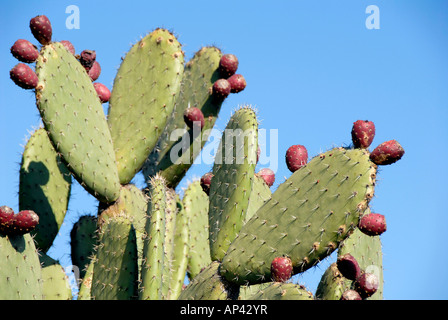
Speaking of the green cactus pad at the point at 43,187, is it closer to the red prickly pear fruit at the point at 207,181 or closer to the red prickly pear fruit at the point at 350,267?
the red prickly pear fruit at the point at 207,181

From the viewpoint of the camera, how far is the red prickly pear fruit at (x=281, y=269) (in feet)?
10.1

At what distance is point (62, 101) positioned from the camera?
3.99 m

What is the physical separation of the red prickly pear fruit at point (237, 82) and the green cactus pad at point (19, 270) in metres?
1.81

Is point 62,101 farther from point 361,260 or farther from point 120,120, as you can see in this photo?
point 361,260

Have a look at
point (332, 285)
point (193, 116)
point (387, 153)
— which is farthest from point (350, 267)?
Answer: point (193, 116)

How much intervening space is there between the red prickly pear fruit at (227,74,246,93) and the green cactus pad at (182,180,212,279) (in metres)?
0.64

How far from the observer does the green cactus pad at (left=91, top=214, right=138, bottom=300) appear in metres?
3.80

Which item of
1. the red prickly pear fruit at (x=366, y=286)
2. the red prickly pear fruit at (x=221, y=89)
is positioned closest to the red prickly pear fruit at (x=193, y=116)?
the red prickly pear fruit at (x=221, y=89)

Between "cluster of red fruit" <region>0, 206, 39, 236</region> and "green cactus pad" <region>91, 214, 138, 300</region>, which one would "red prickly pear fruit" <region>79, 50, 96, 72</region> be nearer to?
"green cactus pad" <region>91, 214, 138, 300</region>

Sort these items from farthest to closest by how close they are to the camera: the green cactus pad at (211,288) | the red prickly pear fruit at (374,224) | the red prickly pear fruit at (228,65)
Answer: the red prickly pear fruit at (228,65) < the green cactus pad at (211,288) < the red prickly pear fruit at (374,224)
